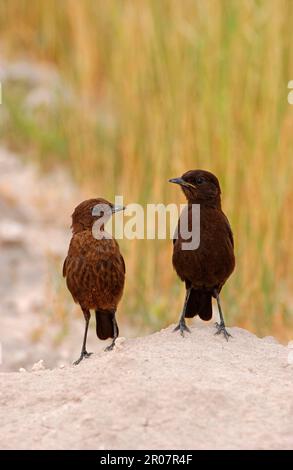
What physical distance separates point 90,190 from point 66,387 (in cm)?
408

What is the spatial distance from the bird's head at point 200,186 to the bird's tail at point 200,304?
460mm

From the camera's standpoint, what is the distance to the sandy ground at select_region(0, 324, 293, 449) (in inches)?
138

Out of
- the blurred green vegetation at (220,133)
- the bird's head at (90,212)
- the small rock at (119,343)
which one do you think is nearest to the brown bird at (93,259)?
the bird's head at (90,212)

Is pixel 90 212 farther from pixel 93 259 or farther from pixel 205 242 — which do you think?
pixel 205 242

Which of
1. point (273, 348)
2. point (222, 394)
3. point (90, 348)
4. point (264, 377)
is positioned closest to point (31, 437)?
point (222, 394)

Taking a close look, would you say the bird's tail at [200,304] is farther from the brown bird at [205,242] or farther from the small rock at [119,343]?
the small rock at [119,343]

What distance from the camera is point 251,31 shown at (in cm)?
649

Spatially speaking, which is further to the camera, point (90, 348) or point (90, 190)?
point (90, 190)

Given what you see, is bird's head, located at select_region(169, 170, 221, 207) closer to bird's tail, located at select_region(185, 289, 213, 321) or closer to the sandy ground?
bird's tail, located at select_region(185, 289, 213, 321)

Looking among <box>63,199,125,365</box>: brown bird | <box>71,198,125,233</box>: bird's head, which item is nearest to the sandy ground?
<box>63,199,125,365</box>: brown bird

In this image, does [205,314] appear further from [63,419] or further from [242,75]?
[242,75]

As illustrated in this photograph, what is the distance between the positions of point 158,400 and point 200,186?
101cm

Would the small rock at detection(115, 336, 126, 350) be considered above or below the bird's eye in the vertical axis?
below

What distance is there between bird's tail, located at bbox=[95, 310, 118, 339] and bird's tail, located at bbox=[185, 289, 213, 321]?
33cm
